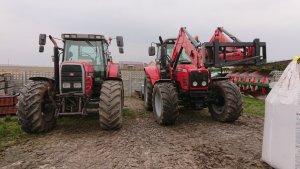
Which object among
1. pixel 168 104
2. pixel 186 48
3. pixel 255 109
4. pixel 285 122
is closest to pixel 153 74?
pixel 186 48

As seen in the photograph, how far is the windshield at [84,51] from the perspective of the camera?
6.76m

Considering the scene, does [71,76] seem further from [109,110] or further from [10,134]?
[10,134]

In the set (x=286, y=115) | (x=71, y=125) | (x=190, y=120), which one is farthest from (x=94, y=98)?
(x=286, y=115)

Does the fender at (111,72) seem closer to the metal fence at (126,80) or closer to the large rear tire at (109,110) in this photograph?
the large rear tire at (109,110)

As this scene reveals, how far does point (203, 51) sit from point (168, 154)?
99.6 inches

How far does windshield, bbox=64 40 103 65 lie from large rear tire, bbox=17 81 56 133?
4.30ft

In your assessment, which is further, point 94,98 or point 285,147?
point 94,98

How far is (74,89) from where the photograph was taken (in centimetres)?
577

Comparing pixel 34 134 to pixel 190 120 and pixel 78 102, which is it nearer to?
pixel 78 102

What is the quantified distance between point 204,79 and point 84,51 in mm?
3297

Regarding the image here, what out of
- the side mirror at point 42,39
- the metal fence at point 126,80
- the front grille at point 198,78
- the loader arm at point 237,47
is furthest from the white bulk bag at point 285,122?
the metal fence at point 126,80

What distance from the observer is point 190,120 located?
6.80m

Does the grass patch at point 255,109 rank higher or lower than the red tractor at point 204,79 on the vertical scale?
lower

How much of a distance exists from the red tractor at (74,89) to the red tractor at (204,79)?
1.16 m
